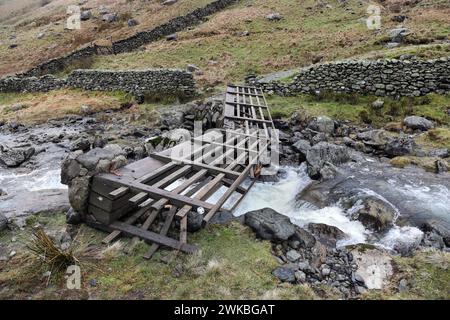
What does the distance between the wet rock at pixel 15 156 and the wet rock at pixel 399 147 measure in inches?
563

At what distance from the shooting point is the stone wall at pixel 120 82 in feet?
70.1

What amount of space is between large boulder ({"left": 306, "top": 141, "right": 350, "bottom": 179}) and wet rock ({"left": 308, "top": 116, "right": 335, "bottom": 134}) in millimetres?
2580

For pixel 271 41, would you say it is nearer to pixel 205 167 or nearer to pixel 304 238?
pixel 205 167

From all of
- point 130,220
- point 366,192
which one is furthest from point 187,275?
point 366,192

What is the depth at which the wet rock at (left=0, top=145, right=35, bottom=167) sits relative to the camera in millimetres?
12652

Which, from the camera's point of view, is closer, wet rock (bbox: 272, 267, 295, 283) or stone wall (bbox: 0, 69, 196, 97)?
wet rock (bbox: 272, 267, 295, 283)

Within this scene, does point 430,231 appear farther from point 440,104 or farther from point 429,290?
point 440,104

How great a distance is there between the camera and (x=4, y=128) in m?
18.3

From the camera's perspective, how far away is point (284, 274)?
5.99m

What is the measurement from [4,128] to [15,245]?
14565 millimetres

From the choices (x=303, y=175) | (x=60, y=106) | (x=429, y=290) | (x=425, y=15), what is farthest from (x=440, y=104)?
(x=60, y=106)

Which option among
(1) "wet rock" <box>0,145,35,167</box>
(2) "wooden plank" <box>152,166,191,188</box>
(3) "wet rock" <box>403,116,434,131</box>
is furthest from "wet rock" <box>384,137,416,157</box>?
(1) "wet rock" <box>0,145,35,167</box>

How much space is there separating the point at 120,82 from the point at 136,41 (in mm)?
14005

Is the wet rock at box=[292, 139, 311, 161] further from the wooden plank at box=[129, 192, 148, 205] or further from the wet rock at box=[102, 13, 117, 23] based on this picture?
the wet rock at box=[102, 13, 117, 23]
